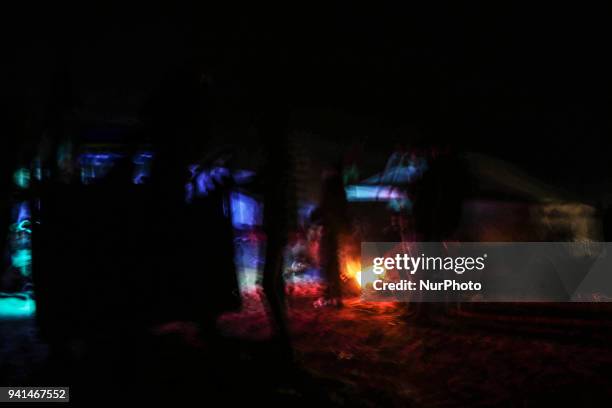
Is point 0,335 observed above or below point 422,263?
below

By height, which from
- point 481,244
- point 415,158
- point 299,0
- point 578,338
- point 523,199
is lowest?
point 578,338

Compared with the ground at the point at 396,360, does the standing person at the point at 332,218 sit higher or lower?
higher

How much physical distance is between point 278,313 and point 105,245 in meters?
2.70

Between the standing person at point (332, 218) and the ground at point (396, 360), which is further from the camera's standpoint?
the standing person at point (332, 218)

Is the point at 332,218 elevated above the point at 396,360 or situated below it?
above

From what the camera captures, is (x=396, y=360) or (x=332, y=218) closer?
(x=396, y=360)

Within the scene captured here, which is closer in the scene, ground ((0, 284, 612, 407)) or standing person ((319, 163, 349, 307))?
ground ((0, 284, 612, 407))

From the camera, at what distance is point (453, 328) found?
6094 millimetres

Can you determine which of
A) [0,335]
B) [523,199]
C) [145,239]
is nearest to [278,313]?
[145,239]

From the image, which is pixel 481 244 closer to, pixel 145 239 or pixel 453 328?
pixel 453 328

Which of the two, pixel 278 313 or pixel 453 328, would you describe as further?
pixel 453 328

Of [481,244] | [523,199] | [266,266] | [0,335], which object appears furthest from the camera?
[523,199]

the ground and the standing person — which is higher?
the standing person

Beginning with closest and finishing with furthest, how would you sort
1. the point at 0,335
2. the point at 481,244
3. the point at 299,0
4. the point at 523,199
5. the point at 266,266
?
the point at 266,266 < the point at 299,0 < the point at 0,335 < the point at 481,244 < the point at 523,199
